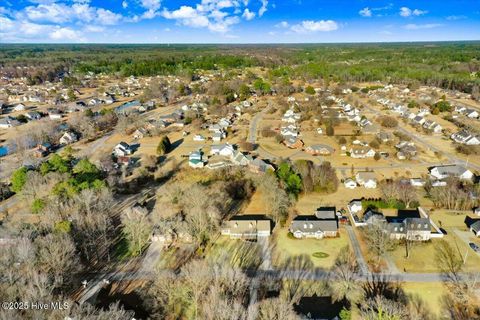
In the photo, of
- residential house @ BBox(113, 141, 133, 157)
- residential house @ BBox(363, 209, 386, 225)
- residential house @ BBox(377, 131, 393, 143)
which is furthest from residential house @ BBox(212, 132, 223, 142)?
residential house @ BBox(363, 209, 386, 225)

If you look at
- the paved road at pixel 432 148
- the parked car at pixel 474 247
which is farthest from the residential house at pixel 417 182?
the parked car at pixel 474 247

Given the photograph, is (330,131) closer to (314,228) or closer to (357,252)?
(314,228)

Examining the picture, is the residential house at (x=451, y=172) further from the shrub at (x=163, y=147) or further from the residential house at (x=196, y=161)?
the shrub at (x=163, y=147)

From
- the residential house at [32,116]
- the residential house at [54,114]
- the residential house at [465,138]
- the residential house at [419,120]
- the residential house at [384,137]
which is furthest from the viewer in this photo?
the residential house at [32,116]

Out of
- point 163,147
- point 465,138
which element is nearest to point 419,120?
point 465,138

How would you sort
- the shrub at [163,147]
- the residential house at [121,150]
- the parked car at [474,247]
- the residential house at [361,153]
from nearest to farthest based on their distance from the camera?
the parked car at [474,247], the residential house at [361,153], the residential house at [121,150], the shrub at [163,147]

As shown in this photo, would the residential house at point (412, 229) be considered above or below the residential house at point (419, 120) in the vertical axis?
below
